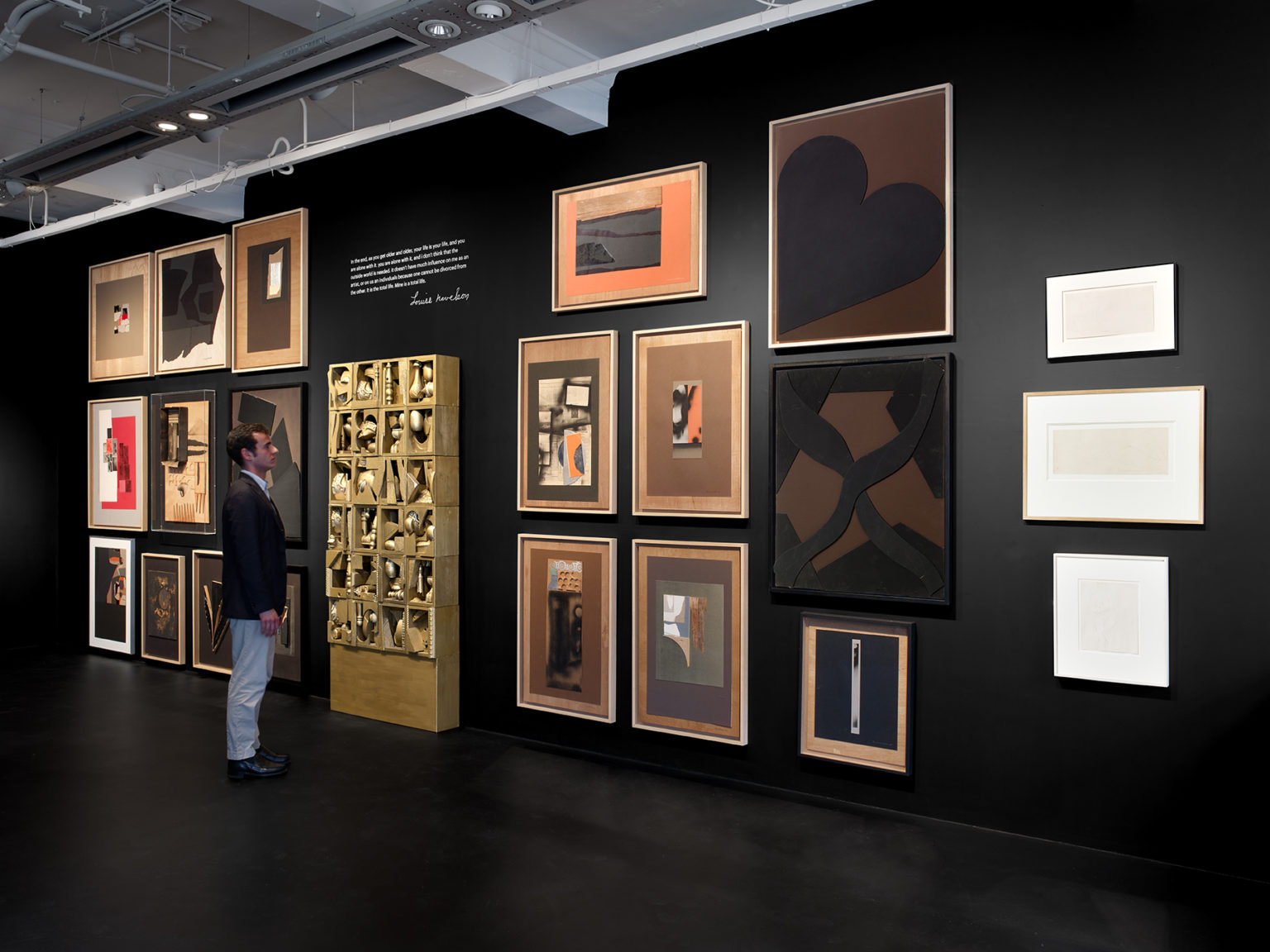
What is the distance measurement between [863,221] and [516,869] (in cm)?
304

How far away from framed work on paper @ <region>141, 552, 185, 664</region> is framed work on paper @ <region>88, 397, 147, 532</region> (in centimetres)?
37

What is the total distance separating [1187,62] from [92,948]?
192 inches

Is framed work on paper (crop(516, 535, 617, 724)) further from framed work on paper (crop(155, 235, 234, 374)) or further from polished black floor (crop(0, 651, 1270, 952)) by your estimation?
framed work on paper (crop(155, 235, 234, 374))

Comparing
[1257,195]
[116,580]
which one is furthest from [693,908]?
[116,580]

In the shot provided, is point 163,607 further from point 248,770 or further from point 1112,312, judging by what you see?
point 1112,312

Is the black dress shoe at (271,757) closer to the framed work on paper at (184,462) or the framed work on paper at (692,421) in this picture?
the framed work on paper at (692,421)

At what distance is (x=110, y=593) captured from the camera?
7.68 meters

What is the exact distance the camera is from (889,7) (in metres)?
4.03

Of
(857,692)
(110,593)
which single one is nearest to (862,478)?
(857,692)

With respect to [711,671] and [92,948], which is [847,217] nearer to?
[711,671]

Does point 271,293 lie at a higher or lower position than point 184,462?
higher

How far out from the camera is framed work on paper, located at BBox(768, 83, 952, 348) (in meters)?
3.90

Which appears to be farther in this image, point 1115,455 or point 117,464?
point 117,464

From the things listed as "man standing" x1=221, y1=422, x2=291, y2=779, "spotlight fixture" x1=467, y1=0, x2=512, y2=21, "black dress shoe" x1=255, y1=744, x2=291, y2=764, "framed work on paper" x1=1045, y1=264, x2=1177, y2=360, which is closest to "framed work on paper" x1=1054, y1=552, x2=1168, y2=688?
"framed work on paper" x1=1045, y1=264, x2=1177, y2=360
